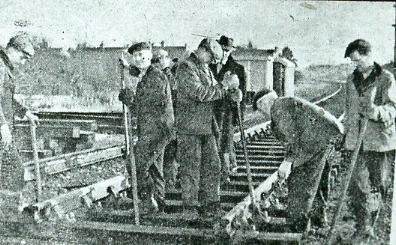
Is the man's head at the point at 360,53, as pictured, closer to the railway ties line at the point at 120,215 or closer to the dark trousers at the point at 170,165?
the railway ties line at the point at 120,215

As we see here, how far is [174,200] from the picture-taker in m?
5.66

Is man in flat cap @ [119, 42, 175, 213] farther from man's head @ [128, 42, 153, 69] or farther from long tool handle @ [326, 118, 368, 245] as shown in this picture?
long tool handle @ [326, 118, 368, 245]

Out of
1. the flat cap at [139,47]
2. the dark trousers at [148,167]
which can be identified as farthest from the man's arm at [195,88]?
the dark trousers at [148,167]

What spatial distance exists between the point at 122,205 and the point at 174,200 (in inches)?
Answer: 21.8

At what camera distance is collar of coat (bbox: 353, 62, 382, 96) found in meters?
3.91

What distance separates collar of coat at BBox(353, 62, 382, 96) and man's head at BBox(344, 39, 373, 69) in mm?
53

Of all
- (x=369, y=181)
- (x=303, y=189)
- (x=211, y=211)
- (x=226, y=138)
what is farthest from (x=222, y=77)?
(x=369, y=181)

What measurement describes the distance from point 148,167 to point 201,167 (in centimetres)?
67

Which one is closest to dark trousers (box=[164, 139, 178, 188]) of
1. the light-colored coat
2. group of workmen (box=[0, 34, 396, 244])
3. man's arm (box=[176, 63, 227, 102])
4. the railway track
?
group of workmen (box=[0, 34, 396, 244])

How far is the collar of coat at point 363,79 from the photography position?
3.91m

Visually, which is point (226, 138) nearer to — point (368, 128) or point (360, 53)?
point (368, 128)

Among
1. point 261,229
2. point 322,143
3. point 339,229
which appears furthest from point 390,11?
point 261,229

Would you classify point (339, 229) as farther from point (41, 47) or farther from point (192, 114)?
point (41, 47)

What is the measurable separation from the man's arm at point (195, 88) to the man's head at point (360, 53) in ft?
3.82
